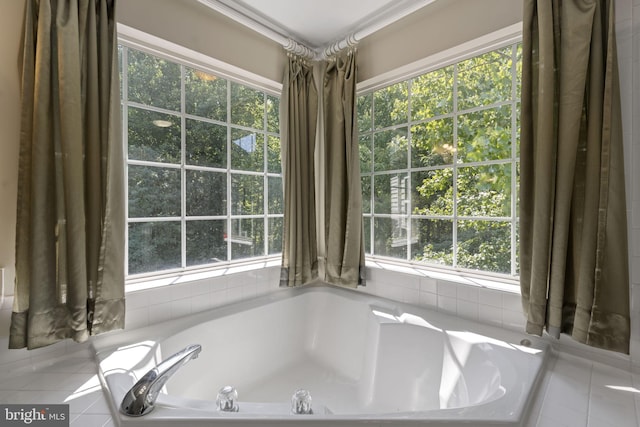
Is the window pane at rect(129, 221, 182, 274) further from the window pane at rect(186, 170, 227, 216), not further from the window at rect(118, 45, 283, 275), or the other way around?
the window pane at rect(186, 170, 227, 216)

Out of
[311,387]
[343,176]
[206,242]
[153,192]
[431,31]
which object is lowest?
[311,387]

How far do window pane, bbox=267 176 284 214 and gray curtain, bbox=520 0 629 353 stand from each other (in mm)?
1568

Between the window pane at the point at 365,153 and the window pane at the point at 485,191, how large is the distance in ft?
2.15

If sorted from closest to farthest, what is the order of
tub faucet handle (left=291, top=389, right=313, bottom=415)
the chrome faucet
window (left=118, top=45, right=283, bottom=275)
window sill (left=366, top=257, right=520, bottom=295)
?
the chrome faucet → tub faucet handle (left=291, top=389, right=313, bottom=415) → window sill (left=366, top=257, right=520, bottom=295) → window (left=118, top=45, right=283, bottom=275)

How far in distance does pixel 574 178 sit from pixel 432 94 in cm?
96

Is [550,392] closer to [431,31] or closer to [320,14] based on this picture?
[431,31]

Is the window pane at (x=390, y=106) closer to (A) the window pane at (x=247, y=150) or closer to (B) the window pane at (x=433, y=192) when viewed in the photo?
(B) the window pane at (x=433, y=192)

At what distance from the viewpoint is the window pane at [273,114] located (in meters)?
2.22

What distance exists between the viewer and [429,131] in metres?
1.84

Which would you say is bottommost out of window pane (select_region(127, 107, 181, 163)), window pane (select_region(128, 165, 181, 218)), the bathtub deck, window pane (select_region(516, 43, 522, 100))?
the bathtub deck

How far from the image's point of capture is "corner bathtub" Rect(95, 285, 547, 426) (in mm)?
863

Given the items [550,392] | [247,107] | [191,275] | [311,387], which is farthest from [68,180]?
[550,392]

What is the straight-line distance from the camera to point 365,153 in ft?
7.11

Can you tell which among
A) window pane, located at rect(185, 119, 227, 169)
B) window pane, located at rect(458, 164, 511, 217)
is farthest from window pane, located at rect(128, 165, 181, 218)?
window pane, located at rect(458, 164, 511, 217)
